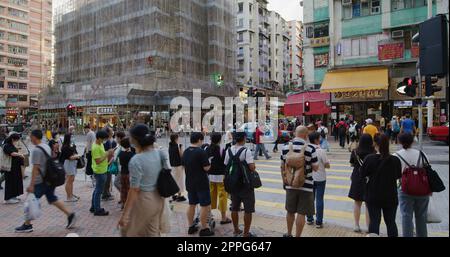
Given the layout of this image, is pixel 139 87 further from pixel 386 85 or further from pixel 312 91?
pixel 386 85

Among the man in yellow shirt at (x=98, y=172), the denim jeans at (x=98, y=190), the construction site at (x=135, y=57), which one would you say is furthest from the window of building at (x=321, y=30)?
the denim jeans at (x=98, y=190)

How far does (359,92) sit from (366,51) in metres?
3.10

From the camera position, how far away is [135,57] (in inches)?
1766

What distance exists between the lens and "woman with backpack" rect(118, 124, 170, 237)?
4133 millimetres

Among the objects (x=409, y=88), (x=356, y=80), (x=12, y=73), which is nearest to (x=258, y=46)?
(x=356, y=80)

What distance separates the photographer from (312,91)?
3122 centimetres

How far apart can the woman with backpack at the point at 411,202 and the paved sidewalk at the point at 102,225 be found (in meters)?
1.16

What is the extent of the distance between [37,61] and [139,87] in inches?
2240

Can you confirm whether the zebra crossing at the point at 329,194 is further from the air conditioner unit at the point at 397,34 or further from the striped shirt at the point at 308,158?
the air conditioner unit at the point at 397,34

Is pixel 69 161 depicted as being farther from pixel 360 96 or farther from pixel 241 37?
pixel 241 37

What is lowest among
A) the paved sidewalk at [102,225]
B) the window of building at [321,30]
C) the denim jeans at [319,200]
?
the paved sidewalk at [102,225]

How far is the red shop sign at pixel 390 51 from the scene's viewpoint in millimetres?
26156

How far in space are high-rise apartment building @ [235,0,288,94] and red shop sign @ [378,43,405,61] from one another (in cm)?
3752

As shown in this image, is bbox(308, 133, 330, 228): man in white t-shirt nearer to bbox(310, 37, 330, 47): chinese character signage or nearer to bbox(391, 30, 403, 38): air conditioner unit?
bbox(391, 30, 403, 38): air conditioner unit
